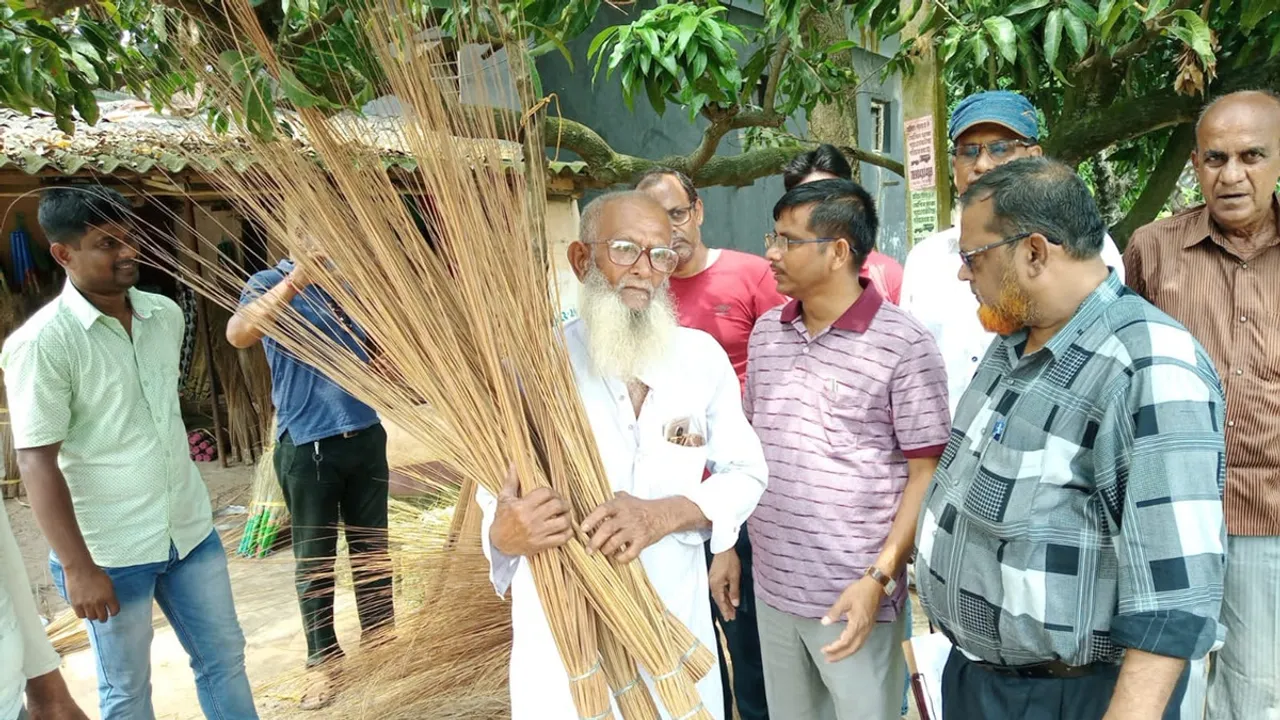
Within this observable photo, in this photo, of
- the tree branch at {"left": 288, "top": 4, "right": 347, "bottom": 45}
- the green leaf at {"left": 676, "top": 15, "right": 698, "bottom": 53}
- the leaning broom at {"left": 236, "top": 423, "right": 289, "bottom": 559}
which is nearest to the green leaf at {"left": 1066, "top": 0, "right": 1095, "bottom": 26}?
the green leaf at {"left": 676, "top": 15, "right": 698, "bottom": 53}

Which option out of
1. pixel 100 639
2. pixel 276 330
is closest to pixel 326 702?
pixel 100 639

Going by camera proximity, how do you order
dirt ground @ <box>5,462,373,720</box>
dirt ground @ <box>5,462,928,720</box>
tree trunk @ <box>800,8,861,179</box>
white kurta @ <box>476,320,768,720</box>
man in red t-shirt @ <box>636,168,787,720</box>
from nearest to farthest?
white kurta @ <box>476,320,768,720</box>
man in red t-shirt @ <box>636,168,787,720</box>
dirt ground @ <box>5,462,928,720</box>
dirt ground @ <box>5,462,373,720</box>
tree trunk @ <box>800,8,861,179</box>

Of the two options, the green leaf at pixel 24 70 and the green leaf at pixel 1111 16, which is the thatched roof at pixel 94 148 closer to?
the green leaf at pixel 24 70

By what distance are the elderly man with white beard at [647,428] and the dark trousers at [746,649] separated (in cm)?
75

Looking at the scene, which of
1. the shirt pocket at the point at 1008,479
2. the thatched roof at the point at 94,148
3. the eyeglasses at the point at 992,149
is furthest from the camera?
the thatched roof at the point at 94,148

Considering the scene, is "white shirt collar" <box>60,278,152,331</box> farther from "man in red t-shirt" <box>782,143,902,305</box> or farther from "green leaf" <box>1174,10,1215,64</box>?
"green leaf" <box>1174,10,1215,64</box>

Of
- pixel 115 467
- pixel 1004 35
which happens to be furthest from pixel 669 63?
pixel 115 467

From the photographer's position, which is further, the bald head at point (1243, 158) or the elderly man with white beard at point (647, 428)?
the bald head at point (1243, 158)

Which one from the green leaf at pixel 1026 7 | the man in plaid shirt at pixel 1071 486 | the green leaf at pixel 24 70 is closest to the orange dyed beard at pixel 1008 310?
the man in plaid shirt at pixel 1071 486

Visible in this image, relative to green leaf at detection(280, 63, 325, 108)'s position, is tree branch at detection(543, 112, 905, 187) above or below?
below

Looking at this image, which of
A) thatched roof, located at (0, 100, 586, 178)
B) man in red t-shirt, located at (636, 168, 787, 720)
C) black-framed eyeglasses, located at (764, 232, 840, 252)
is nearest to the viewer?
black-framed eyeglasses, located at (764, 232, 840, 252)

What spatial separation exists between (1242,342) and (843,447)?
905mm

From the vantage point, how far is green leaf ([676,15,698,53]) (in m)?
2.12

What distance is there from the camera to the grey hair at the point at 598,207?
59.6 inches
